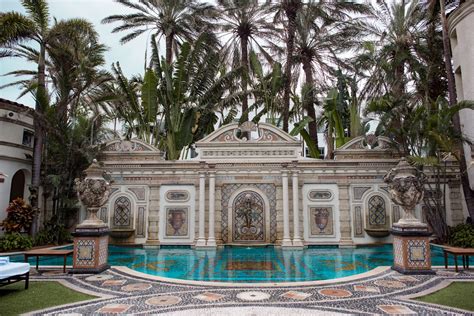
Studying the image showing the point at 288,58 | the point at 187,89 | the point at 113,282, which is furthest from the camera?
the point at 288,58

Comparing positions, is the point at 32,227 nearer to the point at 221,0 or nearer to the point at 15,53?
the point at 15,53

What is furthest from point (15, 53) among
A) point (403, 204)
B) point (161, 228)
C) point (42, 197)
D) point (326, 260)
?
point (403, 204)

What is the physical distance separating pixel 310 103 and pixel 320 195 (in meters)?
6.57

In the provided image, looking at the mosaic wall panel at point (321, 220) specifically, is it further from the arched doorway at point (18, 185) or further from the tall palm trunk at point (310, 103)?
the arched doorway at point (18, 185)

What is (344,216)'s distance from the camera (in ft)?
46.6

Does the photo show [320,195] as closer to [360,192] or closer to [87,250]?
[360,192]

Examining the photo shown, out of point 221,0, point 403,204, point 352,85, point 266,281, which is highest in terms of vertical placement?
point 221,0

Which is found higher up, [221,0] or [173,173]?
[221,0]

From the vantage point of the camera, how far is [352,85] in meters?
17.7

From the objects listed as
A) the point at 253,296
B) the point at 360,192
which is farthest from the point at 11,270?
the point at 360,192

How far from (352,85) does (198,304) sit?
1518cm

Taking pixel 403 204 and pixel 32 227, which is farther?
pixel 32 227

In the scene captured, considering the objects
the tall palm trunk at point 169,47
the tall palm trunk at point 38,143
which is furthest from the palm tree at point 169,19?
the tall palm trunk at point 38,143

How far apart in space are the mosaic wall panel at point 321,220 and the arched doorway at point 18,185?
1460cm
